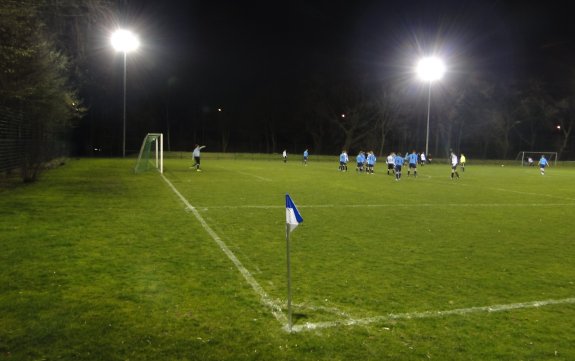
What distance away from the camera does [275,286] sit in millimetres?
6328

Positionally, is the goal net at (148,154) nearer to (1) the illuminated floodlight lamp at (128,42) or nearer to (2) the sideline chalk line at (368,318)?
(1) the illuminated floodlight lamp at (128,42)

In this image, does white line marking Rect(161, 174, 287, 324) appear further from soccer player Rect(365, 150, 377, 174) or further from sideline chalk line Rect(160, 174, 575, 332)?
soccer player Rect(365, 150, 377, 174)

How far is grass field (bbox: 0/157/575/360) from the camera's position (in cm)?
454

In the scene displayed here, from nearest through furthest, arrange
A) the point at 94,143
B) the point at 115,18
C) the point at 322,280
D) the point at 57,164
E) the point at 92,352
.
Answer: the point at 92,352, the point at 322,280, the point at 115,18, the point at 57,164, the point at 94,143

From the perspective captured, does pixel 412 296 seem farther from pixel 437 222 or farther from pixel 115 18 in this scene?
pixel 115 18

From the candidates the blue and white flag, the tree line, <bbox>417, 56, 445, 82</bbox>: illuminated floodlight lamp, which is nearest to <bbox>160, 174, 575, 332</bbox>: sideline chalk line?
the blue and white flag

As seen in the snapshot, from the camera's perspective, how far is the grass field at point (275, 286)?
4.54 m

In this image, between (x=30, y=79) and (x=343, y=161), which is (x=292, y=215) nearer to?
(x=30, y=79)

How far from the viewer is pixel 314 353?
438cm

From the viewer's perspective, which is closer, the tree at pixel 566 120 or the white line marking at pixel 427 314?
the white line marking at pixel 427 314

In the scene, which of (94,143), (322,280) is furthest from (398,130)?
(322,280)

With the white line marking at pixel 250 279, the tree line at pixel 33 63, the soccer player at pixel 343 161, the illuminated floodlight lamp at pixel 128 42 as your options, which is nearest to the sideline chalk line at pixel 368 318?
the white line marking at pixel 250 279

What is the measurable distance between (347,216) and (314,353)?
856 centimetres

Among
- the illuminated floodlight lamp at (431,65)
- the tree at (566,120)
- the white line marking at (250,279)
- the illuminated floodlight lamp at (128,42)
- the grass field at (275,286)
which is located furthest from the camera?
the tree at (566,120)
